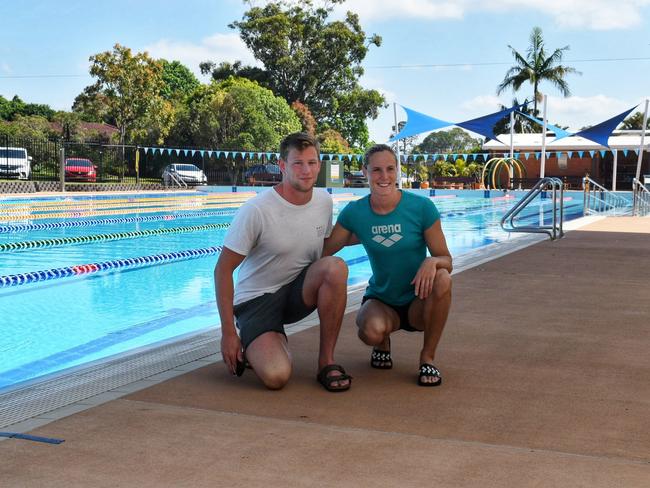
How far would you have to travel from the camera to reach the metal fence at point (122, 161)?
30.2 metres

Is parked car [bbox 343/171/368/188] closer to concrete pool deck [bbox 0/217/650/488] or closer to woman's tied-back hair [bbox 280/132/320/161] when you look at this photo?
concrete pool deck [bbox 0/217/650/488]

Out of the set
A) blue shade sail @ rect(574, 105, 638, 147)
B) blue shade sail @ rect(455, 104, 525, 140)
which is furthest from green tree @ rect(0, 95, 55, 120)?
blue shade sail @ rect(574, 105, 638, 147)

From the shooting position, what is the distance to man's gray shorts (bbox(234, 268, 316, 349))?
404 cm

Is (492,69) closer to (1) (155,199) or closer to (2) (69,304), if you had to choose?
(1) (155,199)

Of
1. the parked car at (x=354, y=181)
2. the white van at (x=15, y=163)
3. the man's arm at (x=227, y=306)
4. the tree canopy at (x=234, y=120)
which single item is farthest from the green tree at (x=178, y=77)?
the man's arm at (x=227, y=306)

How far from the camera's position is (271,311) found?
4.09 meters

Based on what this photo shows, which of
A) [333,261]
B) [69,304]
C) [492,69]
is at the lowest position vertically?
[69,304]

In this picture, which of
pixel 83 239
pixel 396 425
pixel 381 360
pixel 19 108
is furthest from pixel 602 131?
pixel 19 108

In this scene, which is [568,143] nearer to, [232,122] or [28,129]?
[232,122]

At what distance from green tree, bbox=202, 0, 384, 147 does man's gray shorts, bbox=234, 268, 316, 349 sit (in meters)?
45.4

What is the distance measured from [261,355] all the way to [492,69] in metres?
50.0

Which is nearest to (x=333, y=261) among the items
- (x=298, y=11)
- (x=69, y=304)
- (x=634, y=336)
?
(x=634, y=336)

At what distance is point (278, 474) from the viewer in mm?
2699

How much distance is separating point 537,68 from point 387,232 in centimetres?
4773
